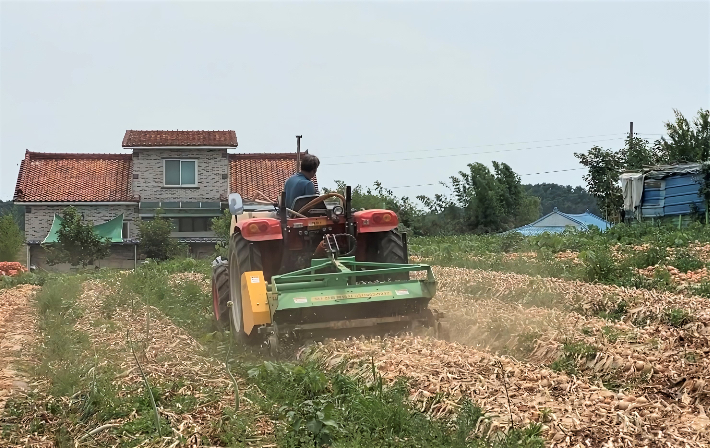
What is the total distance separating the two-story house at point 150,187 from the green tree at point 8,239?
1552 millimetres

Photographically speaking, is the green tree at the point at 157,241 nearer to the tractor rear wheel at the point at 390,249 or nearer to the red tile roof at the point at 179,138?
the red tile roof at the point at 179,138

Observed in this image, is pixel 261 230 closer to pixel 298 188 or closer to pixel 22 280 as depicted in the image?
pixel 298 188

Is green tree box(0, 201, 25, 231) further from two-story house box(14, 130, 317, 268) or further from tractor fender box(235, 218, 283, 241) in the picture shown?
tractor fender box(235, 218, 283, 241)

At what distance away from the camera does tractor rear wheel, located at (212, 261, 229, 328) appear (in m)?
9.54

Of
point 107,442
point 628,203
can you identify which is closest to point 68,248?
point 628,203

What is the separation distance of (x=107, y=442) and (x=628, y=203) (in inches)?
1065

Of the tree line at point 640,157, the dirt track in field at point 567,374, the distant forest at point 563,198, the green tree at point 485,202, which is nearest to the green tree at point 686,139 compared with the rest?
the tree line at point 640,157

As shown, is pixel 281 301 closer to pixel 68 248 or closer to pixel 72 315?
pixel 72 315

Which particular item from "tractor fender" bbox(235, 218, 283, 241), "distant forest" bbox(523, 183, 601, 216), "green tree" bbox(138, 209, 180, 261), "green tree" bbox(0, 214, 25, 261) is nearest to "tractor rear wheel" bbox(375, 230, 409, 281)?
"tractor fender" bbox(235, 218, 283, 241)

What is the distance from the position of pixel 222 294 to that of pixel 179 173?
28.5 m

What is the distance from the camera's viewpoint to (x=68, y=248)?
30859 mm

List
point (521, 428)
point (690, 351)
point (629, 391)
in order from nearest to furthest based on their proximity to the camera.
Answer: point (521, 428) < point (629, 391) < point (690, 351)

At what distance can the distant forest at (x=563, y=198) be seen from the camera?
281 ft

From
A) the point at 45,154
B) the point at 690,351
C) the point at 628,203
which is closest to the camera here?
the point at 690,351
